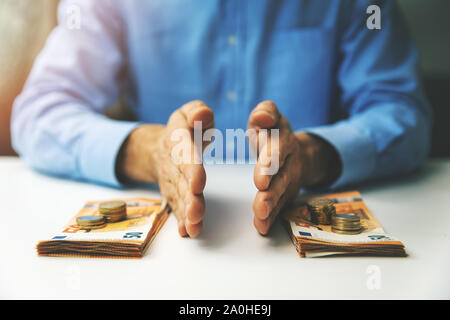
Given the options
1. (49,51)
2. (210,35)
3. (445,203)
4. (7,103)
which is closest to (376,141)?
(445,203)

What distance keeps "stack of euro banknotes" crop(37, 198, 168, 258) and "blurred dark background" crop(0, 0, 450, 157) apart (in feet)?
2.76

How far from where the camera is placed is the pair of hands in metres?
0.70

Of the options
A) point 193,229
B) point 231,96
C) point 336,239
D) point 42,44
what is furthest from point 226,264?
point 42,44

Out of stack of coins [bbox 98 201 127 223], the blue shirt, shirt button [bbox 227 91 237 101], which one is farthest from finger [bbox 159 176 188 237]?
shirt button [bbox 227 91 237 101]

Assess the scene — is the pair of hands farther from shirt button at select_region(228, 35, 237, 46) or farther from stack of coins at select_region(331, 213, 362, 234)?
shirt button at select_region(228, 35, 237, 46)

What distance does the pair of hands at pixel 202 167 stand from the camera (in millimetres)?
698

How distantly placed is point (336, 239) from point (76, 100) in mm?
925

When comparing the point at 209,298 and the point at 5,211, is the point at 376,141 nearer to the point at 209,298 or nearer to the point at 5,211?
the point at 209,298

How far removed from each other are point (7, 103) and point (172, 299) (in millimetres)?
1215

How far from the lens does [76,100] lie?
49.1 inches

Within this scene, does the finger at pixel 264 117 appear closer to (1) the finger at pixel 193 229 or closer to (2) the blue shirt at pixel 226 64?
(1) the finger at pixel 193 229

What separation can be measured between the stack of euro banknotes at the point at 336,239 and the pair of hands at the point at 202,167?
48mm
